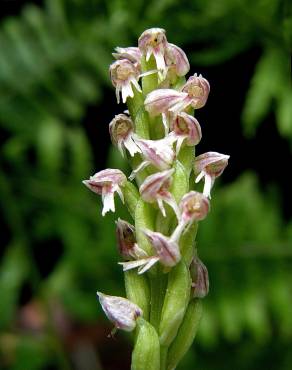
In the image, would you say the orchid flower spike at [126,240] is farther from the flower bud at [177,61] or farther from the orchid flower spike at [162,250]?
the flower bud at [177,61]

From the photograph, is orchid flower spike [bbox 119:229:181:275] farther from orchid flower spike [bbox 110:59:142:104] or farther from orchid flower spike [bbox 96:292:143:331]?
orchid flower spike [bbox 110:59:142:104]

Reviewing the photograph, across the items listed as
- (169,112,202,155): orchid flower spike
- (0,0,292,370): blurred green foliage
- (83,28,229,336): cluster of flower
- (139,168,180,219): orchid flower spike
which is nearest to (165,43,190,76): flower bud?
(83,28,229,336): cluster of flower

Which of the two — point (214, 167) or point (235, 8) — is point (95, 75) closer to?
point (235, 8)

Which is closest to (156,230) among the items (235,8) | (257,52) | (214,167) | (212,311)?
(214,167)

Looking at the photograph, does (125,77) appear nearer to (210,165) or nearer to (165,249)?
(210,165)

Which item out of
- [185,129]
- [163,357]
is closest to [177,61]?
[185,129]

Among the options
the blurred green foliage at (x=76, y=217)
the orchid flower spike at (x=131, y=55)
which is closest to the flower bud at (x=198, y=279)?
the orchid flower spike at (x=131, y=55)
